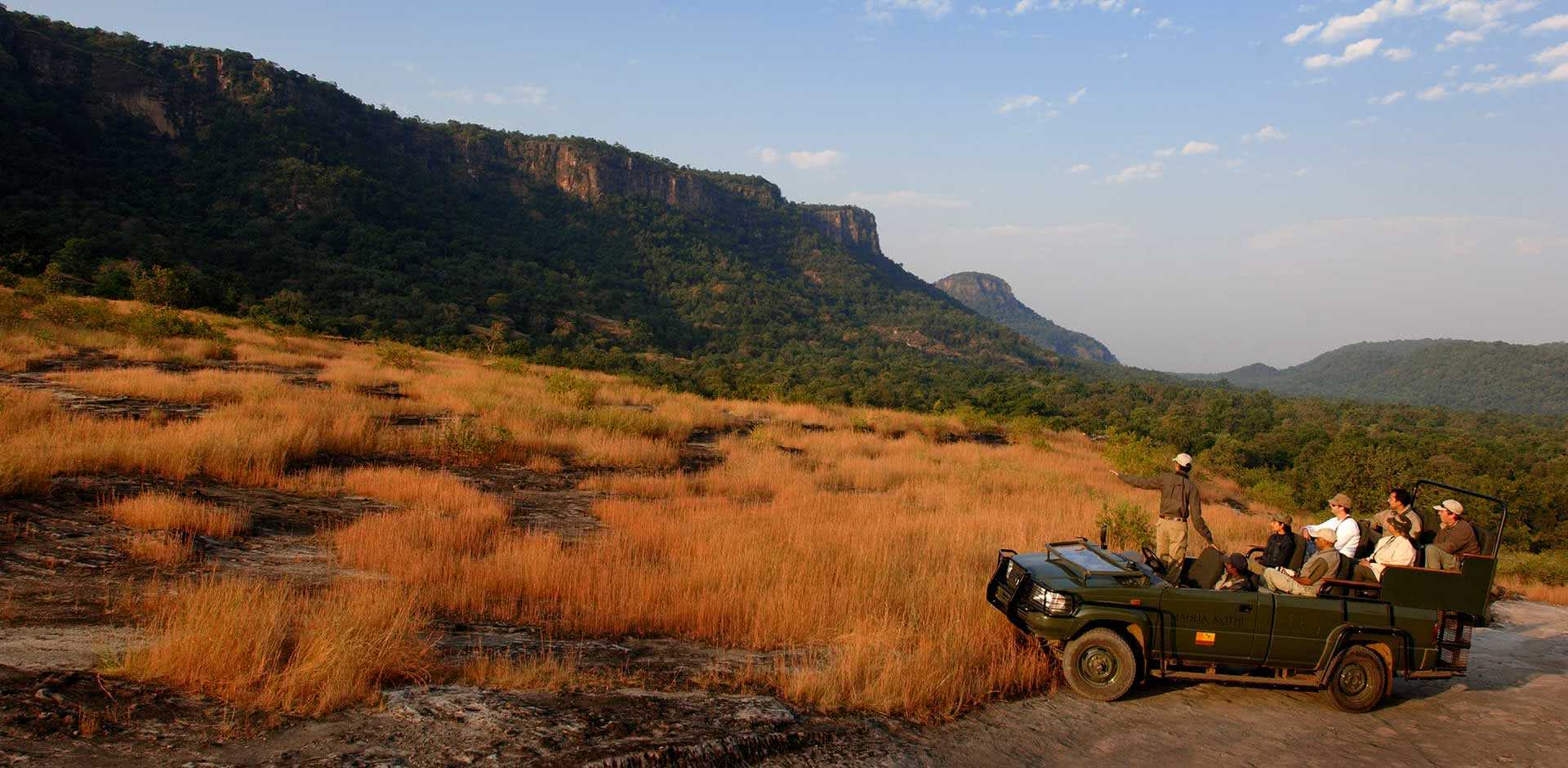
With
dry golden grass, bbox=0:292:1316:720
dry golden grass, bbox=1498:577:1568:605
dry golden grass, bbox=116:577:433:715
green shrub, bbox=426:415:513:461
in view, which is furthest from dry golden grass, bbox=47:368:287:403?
dry golden grass, bbox=1498:577:1568:605

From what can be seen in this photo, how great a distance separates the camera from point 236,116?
7969 cm

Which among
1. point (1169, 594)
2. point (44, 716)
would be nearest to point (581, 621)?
point (44, 716)

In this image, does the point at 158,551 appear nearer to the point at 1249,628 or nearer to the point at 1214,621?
the point at 1214,621

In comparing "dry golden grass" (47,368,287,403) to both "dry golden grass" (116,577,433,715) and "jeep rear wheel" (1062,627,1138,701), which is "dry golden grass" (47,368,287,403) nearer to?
"dry golden grass" (116,577,433,715)

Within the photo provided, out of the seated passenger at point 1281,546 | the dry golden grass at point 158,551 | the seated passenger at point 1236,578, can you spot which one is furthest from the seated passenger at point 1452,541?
the dry golden grass at point 158,551

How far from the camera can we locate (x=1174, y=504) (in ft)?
29.7

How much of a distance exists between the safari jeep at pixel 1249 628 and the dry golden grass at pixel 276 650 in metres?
4.97

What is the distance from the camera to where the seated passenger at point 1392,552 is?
22.4 feet

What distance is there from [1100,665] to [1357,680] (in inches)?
89.6

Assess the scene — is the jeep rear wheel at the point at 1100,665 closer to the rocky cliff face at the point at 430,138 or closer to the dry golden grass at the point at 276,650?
the dry golden grass at the point at 276,650

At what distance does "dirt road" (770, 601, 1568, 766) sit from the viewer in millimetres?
5336

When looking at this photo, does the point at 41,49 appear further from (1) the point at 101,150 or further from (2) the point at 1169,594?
(2) the point at 1169,594

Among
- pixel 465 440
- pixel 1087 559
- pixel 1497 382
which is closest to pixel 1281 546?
pixel 1087 559

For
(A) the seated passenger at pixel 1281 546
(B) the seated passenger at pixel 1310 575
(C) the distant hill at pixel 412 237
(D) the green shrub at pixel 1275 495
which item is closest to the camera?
(B) the seated passenger at pixel 1310 575
